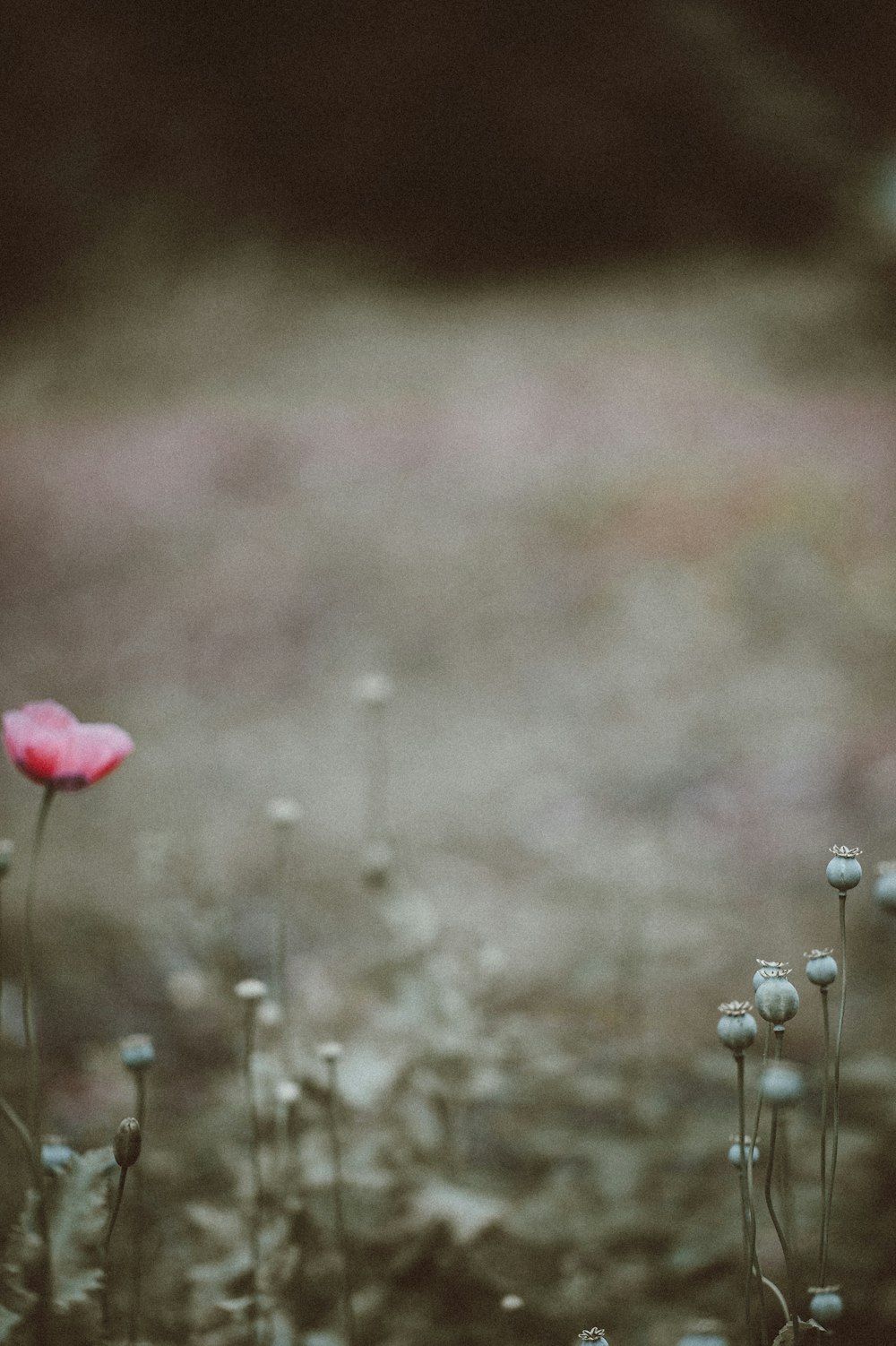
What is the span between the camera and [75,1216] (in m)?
0.57

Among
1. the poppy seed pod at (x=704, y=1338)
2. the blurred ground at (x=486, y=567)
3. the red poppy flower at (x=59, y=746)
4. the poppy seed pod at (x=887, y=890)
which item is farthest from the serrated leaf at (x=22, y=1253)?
the blurred ground at (x=486, y=567)

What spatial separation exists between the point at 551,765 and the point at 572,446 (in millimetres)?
979

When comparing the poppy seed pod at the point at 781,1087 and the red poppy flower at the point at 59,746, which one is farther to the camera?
the red poppy flower at the point at 59,746

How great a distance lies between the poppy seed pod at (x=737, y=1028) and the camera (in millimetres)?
503

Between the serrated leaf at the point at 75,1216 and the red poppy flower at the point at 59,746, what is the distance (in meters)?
0.21

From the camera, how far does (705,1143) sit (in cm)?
91

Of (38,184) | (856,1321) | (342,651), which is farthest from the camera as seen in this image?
(38,184)

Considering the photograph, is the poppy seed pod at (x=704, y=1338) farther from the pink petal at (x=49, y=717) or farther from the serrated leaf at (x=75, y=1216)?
the pink petal at (x=49, y=717)

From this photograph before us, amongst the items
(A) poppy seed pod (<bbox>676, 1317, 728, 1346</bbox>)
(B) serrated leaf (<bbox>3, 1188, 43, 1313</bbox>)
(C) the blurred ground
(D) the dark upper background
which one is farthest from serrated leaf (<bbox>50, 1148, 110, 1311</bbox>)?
(D) the dark upper background

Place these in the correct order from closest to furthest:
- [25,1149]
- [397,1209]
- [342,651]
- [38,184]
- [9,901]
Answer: [25,1149] < [397,1209] < [9,901] < [342,651] < [38,184]

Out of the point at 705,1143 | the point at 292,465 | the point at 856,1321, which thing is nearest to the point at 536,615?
the point at 292,465

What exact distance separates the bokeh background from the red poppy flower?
373mm

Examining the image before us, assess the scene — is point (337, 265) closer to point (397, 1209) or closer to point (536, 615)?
point (536, 615)

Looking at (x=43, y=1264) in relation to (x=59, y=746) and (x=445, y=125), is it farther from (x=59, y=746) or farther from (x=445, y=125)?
(x=445, y=125)
